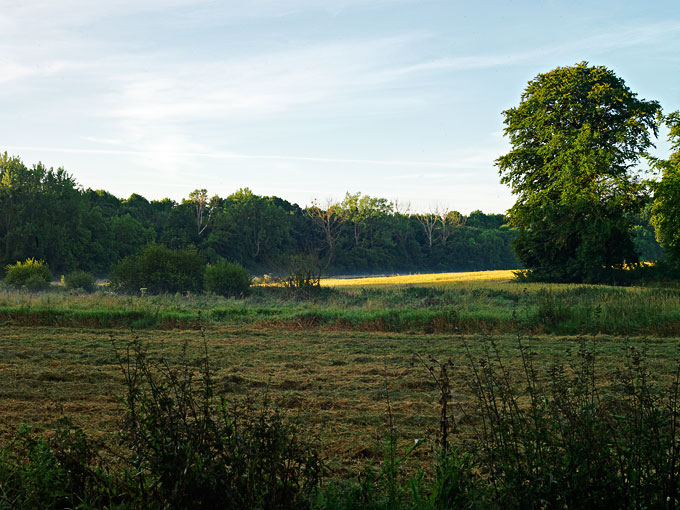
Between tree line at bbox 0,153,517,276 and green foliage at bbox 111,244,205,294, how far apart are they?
2465 millimetres

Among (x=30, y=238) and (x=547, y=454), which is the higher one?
(x=30, y=238)

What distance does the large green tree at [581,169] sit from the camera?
102ft

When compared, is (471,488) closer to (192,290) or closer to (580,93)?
(192,290)

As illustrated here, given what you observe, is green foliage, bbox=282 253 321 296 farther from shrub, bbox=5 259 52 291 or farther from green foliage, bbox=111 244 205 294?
shrub, bbox=5 259 52 291

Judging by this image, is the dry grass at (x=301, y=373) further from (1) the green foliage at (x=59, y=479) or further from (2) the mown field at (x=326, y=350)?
(1) the green foliage at (x=59, y=479)

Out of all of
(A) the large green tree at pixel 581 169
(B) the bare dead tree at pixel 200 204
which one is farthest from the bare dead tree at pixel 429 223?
(A) the large green tree at pixel 581 169

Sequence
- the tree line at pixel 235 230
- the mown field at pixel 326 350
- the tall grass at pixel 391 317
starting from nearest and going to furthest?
1. the mown field at pixel 326 350
2. the tall grass at pixel 391 317
3. the tree line at pixel 235 230

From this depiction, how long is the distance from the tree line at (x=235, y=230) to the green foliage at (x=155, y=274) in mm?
2465

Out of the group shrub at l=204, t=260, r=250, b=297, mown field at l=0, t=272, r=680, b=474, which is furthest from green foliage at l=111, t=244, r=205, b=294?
mown field at l=0, t=272, r=680, b=474

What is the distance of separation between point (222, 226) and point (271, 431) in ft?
208

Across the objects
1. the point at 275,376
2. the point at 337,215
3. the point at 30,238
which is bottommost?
the point at 275,376

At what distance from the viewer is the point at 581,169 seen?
30734 millimetres

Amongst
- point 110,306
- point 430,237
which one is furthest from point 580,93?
point 430,237

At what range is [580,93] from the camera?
32.8 m
